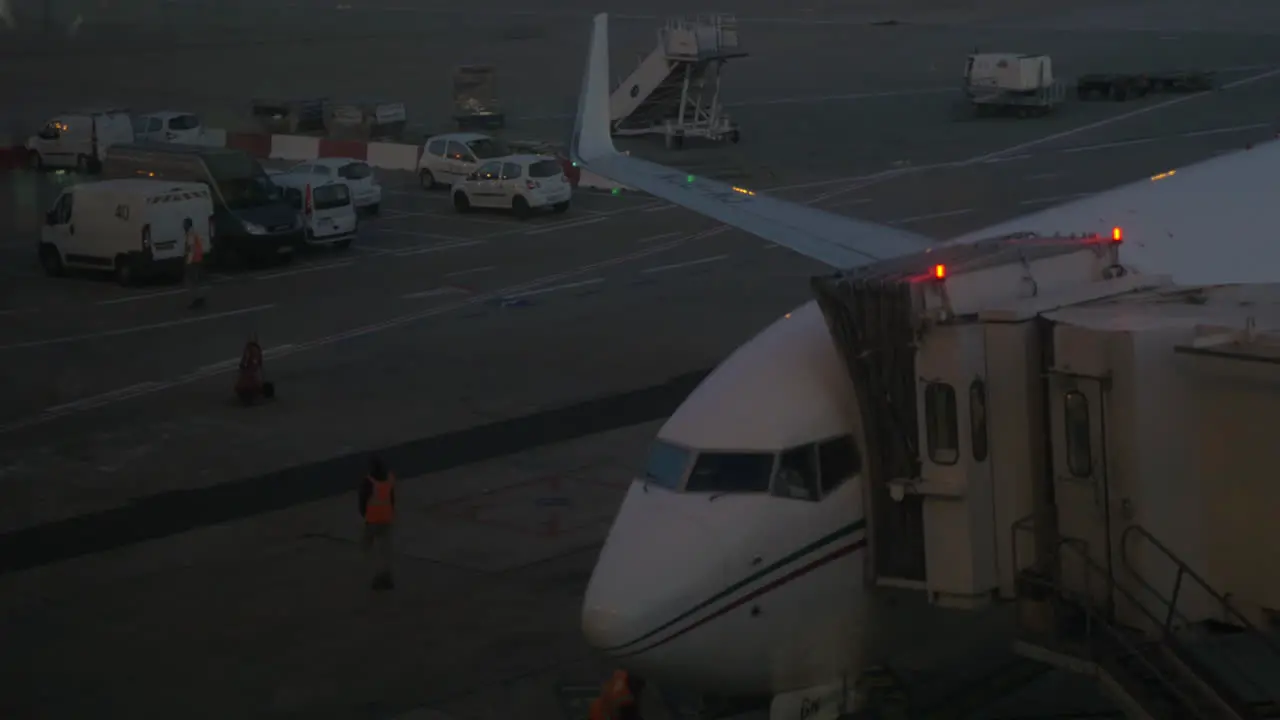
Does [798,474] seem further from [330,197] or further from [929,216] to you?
[929,216]

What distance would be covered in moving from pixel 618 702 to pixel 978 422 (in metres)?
4.20

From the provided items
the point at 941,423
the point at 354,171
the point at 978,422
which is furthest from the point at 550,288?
the point at 978,422

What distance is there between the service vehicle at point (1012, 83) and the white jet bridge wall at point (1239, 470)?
190ft

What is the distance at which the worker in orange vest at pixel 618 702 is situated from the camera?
16219 mm

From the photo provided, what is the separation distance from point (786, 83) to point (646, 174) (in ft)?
174

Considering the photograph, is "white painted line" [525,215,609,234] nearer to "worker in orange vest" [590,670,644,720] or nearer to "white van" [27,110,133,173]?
"white van" [27,110,133,173]

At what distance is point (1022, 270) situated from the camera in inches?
636

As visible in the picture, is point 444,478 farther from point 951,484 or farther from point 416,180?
point 416,180

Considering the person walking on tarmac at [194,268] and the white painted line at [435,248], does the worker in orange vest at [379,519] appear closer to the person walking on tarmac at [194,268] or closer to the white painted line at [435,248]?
the person walking on tarmac at [194,268]

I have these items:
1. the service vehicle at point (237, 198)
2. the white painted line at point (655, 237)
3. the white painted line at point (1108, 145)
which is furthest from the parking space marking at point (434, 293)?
the white painted line at point (1108, 145)

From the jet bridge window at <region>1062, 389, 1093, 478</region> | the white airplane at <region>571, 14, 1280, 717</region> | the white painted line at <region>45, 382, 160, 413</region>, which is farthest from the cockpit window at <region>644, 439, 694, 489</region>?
the white painted line at <region>45, 382, 160, 413</region>

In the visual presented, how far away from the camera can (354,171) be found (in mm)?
52812

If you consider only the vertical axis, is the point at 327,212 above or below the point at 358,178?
below

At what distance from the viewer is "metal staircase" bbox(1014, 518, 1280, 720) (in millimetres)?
13703
